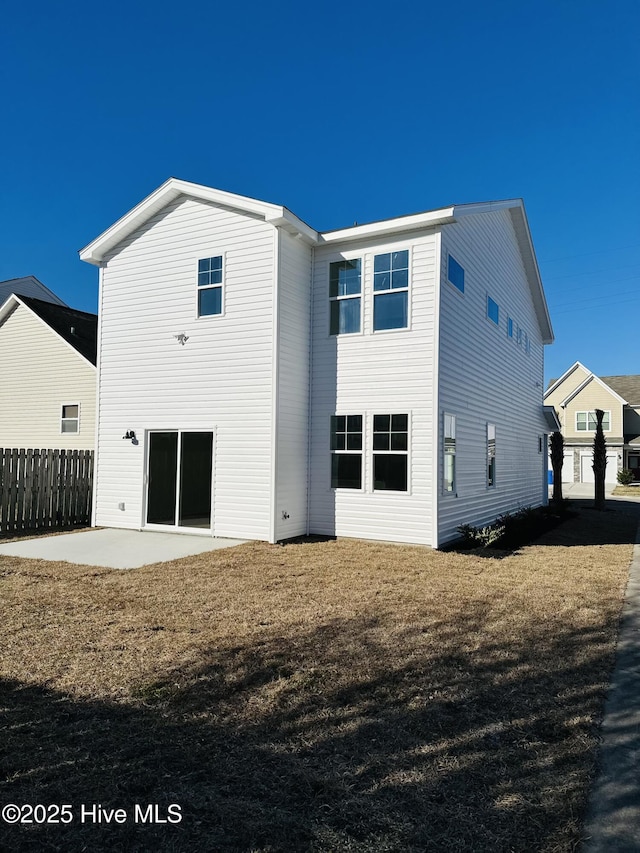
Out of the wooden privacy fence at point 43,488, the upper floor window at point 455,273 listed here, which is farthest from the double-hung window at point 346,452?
the wooden privacy fence at point 43,488

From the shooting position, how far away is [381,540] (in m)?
9.96

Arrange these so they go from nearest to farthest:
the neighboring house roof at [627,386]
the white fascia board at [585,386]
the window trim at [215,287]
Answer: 1. the window trim at [215,287]
2. the white fascia board at [585,386]
3. the neighboring house roof at [627,386]

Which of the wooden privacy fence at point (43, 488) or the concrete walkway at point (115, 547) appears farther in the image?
the wooden privacy fence at point (43, 488)

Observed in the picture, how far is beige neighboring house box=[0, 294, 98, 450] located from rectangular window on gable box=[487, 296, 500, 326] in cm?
1196

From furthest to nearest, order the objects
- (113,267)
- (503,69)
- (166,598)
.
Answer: (503,69) → (113,267) → (166,598)

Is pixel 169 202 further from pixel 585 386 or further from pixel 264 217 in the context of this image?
pixel 585 386

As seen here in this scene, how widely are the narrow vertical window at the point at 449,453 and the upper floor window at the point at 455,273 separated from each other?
268 cm

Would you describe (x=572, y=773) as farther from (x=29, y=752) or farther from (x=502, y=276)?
(x=502, y=276)

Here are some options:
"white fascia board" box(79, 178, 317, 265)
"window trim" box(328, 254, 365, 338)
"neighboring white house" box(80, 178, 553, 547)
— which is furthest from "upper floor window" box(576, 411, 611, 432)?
"white fascia board" box(79, 178, 317, 265)

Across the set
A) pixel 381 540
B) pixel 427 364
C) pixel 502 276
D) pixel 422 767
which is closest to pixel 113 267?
pixel 427 364

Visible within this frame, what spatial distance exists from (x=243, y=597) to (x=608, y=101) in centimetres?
1633

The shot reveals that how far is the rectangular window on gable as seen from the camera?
13.0m

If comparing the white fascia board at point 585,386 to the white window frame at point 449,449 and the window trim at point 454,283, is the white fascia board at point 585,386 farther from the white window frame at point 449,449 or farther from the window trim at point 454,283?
the white window frame at point 449,449

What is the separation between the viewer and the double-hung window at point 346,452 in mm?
10312
